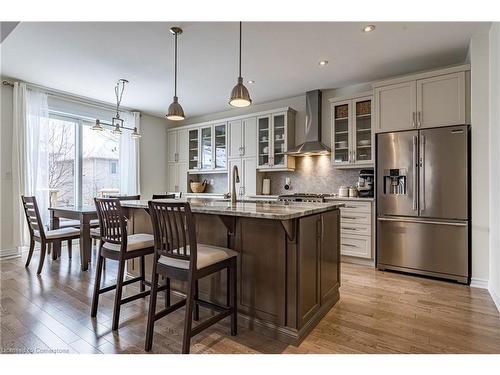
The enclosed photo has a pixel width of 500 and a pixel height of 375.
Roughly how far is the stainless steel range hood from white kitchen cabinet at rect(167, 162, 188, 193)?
273cm

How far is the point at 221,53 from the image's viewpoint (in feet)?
11.0

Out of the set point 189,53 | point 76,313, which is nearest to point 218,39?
point 189,53

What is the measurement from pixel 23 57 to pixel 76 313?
3214mm

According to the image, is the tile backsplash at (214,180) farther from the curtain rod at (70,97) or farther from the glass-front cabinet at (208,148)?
the curtain rod at (70,97)

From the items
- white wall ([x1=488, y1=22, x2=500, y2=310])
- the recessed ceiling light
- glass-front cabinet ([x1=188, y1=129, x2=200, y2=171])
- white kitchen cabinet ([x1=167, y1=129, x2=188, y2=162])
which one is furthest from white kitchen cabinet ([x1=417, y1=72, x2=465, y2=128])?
white kitchen cabinet ([x1=167, y1=129, x2=188, y2=162])

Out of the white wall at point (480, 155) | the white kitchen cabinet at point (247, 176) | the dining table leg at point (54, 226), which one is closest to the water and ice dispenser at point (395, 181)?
the white wall at point (480, 155)

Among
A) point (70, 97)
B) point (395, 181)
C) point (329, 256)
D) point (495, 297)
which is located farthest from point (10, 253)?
point (495, 297)

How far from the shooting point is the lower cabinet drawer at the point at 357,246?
3.82 metres

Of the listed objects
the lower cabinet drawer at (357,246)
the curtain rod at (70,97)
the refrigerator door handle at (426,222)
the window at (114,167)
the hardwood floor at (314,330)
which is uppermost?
the curtain rod at (70,97)

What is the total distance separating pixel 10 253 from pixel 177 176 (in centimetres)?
324

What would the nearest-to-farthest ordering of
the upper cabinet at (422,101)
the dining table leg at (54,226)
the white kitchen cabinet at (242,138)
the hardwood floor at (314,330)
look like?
the hardwood floor at (314,330) < the upper cabinet at (422,101) < the dining table leg at (54,226) < the white kitchen cabinet at (242,138)

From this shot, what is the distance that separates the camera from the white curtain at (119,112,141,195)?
5.70 m

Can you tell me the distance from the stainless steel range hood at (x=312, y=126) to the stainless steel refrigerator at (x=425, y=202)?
1.12 meters
